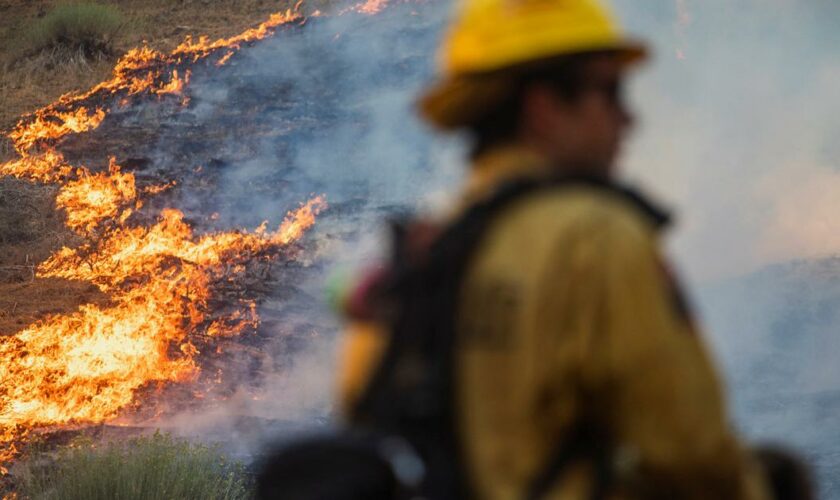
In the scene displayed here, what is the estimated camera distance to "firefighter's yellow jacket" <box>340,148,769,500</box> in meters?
1.33

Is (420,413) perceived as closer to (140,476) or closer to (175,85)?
(140,476)

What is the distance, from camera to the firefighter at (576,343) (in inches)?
52.5

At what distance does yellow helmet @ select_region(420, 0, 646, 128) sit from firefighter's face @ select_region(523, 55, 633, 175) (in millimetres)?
36

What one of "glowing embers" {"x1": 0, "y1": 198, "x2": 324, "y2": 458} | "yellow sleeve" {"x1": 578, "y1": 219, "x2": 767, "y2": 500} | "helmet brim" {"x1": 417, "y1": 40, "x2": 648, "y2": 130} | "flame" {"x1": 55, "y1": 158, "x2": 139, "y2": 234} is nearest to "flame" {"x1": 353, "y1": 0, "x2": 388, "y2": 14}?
"glowing embers" {"x1": 0, "y1": 198, "x2": 324, "y2": 458}

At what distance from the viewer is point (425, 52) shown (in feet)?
31.3

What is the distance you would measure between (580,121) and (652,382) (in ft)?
1.24

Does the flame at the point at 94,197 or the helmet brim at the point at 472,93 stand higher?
the helmet brim at the point at 472,93

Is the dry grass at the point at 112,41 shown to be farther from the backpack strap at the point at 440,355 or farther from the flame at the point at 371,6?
the backpack strap at the point at 440,355

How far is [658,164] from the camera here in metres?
8.47

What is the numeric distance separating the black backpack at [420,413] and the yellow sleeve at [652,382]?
0.06 m

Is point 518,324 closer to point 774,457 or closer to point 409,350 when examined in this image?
point 409,350

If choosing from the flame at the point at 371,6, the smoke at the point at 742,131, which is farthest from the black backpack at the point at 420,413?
the flame at the point at 371,6

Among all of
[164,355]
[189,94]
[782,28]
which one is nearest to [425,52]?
[189,94]

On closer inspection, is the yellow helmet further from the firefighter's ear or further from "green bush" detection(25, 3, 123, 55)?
"green bush" detection(25, 3, 123, 55)
